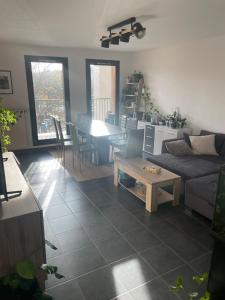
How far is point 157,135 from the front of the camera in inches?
202

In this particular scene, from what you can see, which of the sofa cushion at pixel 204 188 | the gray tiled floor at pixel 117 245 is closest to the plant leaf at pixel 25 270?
the gray tiled floor at pixel 117 245

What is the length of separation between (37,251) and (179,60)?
462cm

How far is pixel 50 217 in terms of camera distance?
288cm

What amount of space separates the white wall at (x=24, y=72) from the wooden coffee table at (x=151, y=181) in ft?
9.17

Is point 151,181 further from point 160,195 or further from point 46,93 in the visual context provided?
point 46,93

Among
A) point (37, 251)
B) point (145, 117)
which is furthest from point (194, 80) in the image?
point (37, 251)

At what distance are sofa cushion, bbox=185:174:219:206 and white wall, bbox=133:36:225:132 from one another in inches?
66.7

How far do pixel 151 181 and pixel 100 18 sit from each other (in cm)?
221

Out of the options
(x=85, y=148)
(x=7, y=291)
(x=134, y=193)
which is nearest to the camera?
(x=7, y=291)

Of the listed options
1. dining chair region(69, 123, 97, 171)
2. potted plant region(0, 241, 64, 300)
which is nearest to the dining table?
dining chair region(69, 123, 97, 171)

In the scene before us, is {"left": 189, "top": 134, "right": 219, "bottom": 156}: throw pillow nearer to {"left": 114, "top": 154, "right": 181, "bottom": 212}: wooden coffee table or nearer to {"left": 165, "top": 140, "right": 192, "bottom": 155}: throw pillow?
{"left": 165, "top": 140, "right": 192, "bottom": 155}: throw pillow

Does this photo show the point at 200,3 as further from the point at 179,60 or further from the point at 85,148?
the point at 85,148

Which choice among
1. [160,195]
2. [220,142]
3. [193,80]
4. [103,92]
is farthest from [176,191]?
[103,92]

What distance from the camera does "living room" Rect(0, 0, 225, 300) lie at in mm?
1783
